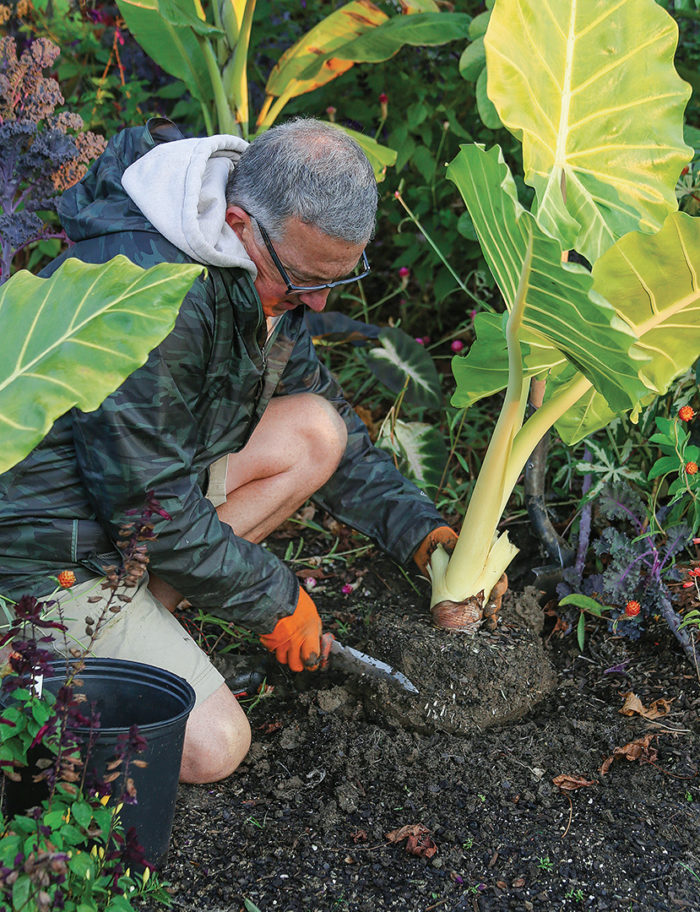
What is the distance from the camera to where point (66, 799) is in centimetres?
135

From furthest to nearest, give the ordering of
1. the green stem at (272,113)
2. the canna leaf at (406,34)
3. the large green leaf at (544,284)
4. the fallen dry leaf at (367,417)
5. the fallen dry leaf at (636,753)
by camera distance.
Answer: the fallen dry leaf at (367,417) → the green stem at (272,113) → the canna leaf at (406,34) → the fallen dry leaf at (636,753) → the large green leaf at (544,284)

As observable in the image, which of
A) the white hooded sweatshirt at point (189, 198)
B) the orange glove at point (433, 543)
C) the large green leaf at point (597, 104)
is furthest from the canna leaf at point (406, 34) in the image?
the orange glove at point (433, 543)

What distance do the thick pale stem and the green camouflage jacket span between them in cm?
39

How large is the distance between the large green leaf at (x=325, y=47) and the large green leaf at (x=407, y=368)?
0.79 metres

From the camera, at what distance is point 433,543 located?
2.24m

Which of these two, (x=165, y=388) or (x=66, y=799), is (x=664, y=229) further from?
(x=66, y=799)

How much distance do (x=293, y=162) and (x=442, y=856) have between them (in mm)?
1279

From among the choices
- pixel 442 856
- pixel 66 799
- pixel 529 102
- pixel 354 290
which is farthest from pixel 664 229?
pixel 354 290

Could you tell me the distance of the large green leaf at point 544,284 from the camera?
4.74 ft

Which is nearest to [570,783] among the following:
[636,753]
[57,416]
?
[636,753]

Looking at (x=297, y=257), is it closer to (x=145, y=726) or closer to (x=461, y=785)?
(x=145, y=726)

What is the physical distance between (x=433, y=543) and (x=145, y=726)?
3.26ft

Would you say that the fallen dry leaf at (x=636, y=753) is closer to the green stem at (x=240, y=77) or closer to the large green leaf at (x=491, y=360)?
the large green leaf at (x=491, y=360)

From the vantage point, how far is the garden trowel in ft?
6.70
